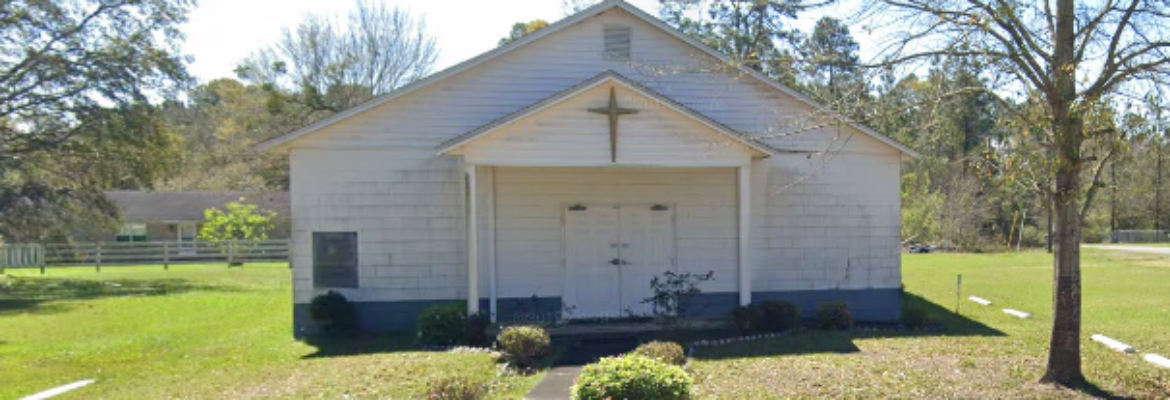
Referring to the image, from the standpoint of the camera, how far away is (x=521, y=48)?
46.5 feet

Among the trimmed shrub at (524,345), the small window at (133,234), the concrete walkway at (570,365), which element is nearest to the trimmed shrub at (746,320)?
the concrete walkway at (570,365)

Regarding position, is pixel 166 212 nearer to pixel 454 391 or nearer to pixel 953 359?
pixel 454 391

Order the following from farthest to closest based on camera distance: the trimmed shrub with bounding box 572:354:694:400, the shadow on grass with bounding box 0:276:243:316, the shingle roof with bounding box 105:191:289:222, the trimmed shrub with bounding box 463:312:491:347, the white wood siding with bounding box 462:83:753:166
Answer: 1. the shingle roof with bounding box 105:191:289:222
2. the shadow on grass with bounding box 0:276:243:316
3. the white wood siding with bounding box 462:83:753:166
4. the trimmed shrub with bounding box 463:312:491:347
5. the trimmed shrub with bounding box 572:354:694:400

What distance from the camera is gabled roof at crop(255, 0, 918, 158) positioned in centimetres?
1330

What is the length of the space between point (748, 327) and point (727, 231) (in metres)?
2.53

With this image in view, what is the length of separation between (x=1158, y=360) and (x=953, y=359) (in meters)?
2.48

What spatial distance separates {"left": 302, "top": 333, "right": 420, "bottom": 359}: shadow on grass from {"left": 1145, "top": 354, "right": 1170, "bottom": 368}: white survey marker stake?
10032mm

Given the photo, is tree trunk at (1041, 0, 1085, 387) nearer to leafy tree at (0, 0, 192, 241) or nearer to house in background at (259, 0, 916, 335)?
house in background at (259, 0, 916, 335)

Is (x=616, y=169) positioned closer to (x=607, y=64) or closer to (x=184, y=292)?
(x=607, y=64)

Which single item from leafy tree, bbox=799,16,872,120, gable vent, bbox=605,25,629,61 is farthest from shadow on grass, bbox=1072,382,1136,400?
gable vent, bbox=605,25,629,61

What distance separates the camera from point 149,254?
39812mm

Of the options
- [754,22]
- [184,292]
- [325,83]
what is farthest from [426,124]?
[325,83]

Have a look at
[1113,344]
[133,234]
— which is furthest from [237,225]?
[1113,344]

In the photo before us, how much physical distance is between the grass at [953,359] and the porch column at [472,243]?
404 centimetres
